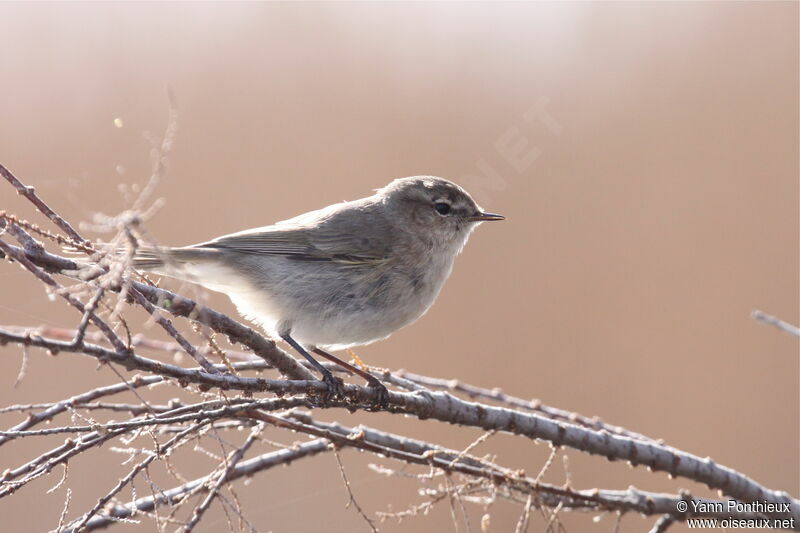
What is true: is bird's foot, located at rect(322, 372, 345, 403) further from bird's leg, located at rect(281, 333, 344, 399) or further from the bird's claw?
the bird's claw

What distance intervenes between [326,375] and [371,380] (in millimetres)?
239

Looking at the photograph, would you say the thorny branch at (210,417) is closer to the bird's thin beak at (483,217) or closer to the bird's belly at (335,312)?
the bird's belly at (335,312)

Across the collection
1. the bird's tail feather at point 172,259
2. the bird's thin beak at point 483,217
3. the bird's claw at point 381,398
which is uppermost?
the bird's thin beak at point 483,217

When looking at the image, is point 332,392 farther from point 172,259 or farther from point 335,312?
point 335,312

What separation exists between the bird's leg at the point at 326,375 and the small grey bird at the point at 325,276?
1 centimetres

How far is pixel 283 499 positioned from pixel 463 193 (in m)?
2.20

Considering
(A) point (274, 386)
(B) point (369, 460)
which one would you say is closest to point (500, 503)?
(B) point (369, 460)

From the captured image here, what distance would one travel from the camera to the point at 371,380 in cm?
266

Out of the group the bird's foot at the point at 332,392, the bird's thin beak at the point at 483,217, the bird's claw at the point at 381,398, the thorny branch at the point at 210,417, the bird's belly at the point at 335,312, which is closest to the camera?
the thorny branch at the point at 210,417

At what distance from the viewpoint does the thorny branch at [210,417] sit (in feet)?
4.50

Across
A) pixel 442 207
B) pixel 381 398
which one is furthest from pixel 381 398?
pixel 442 207

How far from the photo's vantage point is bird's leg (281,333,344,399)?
6.39ft

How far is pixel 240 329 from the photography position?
1796mm

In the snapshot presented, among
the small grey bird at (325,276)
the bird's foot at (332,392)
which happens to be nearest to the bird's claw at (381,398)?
the bird's foot at (332,392)
